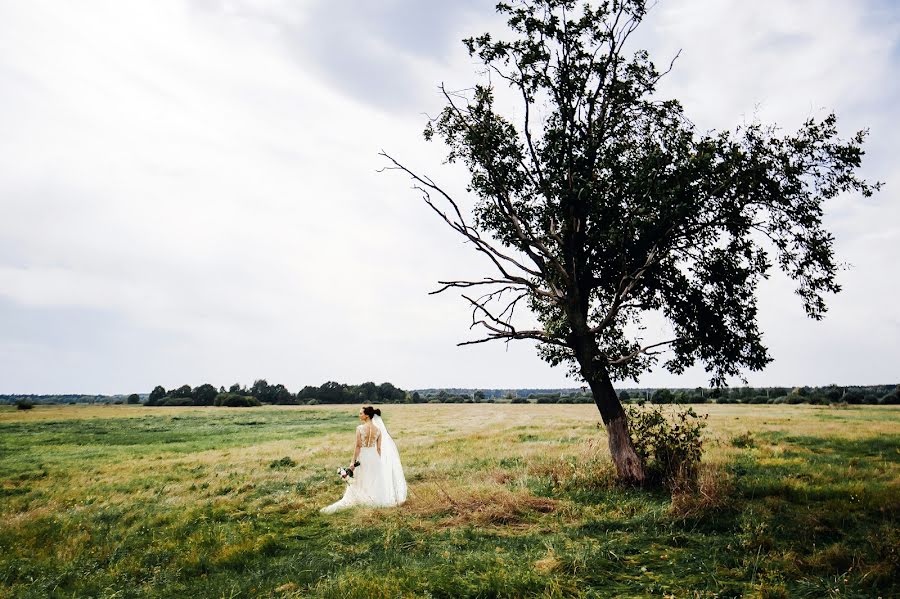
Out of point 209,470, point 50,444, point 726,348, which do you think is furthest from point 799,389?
point 50,444

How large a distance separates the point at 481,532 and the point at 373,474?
518 cm

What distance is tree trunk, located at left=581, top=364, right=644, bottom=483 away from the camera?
13383 millimetres

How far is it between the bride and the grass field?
0.75 m

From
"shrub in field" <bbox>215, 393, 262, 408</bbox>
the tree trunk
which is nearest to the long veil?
the tree trunk

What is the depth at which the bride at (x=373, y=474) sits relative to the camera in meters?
13.9

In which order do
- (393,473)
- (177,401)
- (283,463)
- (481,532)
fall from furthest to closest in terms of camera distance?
1. (177,401)
2. (283,463)
3. (393,473)
4. (481,532)

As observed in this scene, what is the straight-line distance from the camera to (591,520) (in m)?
10.4

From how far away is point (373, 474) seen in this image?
1427cm

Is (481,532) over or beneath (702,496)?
beneath

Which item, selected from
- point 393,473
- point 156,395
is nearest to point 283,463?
point 393,473

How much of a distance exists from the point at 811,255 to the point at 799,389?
95237mm

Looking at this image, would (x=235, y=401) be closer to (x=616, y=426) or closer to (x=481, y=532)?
(x=616, y=426)

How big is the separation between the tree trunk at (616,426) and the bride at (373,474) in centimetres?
618

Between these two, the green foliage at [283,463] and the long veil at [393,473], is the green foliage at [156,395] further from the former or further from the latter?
the long veil at [393,473]
